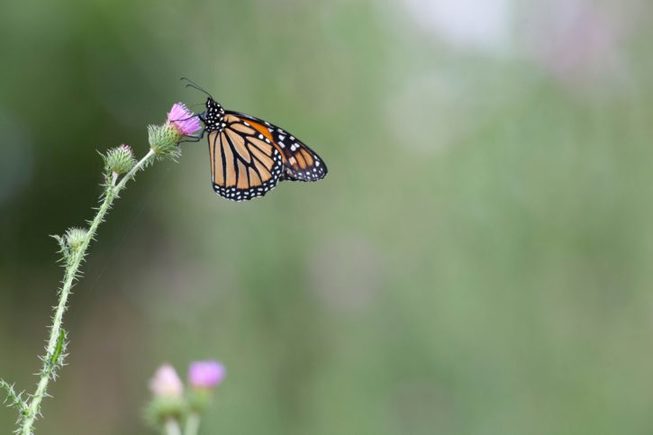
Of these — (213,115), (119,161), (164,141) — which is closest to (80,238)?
(119,161)

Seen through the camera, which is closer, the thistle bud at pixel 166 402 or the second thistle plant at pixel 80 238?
the second thistle plant at pixel 80 238

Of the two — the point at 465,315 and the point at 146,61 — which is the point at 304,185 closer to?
the point at 465,315

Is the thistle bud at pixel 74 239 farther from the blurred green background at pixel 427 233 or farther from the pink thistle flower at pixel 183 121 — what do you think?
the blurred green background at pixel 427 233

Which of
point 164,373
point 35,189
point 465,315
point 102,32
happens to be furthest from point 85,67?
point 164,373

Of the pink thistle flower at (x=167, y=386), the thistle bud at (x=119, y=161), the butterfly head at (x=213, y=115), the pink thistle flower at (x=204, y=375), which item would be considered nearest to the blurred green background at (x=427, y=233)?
the butterfly head at (x=213, y=115)

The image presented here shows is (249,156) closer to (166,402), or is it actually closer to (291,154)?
(291,154)
